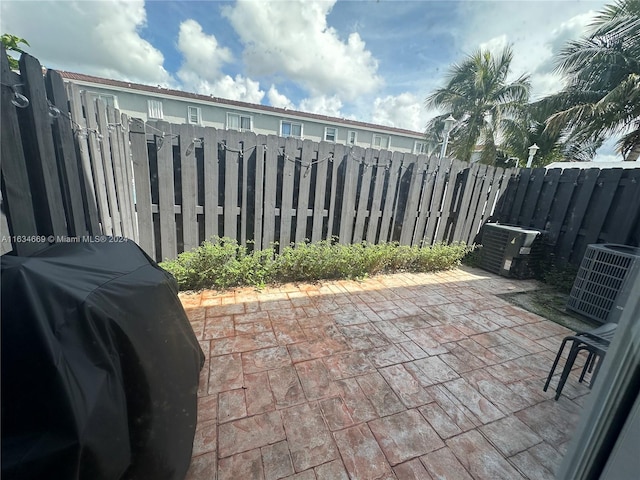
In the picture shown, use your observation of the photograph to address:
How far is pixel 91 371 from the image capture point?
740 mm

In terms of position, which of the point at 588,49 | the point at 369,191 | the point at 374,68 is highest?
the point at 588,49

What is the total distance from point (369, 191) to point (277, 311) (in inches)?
88.3

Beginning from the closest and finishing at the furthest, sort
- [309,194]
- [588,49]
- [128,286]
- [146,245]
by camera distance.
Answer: [128,286] < [146,245] < [309,194] < [588,49]

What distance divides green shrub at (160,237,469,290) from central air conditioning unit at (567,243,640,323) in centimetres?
159

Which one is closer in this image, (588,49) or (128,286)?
(128,286)

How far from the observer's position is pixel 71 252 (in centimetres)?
104

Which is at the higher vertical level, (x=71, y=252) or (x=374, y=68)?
(x=374, y=68)

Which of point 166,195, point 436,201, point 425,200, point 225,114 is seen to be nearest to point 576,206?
point 436,201

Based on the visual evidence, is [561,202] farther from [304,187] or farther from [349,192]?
[304,187]

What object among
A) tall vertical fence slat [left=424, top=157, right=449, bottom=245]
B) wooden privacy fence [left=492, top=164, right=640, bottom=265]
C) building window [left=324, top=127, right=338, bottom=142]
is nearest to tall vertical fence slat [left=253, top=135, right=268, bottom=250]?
tall vertical fence slat [left=424, top=157, right=449, bottom=245]

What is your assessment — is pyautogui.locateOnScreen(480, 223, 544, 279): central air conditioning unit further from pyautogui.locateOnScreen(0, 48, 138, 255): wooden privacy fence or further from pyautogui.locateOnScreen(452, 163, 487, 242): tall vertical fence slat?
pyautogui.locateOnScreen(0, 48, 138, 255): wooden privacy fence

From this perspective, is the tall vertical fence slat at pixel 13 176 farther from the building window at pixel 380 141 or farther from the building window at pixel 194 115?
the building window at pixel 380 141

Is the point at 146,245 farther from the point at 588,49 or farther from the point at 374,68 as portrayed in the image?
the point at 588,49

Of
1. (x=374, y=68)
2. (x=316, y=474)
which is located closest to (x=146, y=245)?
(x=316, y=474)
